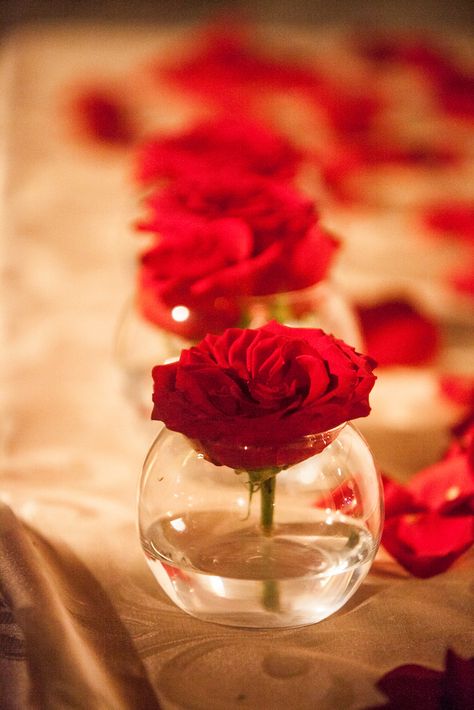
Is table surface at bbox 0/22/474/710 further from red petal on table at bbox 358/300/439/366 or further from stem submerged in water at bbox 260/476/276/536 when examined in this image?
red petal on table at bbox 358/300/439/366

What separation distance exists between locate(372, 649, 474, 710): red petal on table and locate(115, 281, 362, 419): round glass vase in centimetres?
35

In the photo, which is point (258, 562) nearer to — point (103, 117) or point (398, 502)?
point (398, 502)

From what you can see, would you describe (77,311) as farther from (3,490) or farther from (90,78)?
(90,78)

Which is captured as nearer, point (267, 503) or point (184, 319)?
point (267, 503)

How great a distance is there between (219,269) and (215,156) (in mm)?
241

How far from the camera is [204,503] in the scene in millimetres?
644

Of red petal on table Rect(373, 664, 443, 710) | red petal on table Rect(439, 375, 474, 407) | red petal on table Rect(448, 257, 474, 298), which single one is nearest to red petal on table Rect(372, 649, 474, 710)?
red petal on table Rect(373, 664, 443, 710)

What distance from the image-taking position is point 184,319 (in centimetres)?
87

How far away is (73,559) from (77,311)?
1.87 feet

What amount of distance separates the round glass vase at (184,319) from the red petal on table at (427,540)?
0.74ft

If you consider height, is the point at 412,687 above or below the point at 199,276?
below

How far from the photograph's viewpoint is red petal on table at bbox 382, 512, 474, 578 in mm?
730

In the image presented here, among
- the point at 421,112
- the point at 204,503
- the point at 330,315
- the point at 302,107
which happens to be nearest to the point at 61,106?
the point at 302,107

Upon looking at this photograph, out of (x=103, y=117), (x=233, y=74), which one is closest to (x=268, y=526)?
(x=103, y=117)
